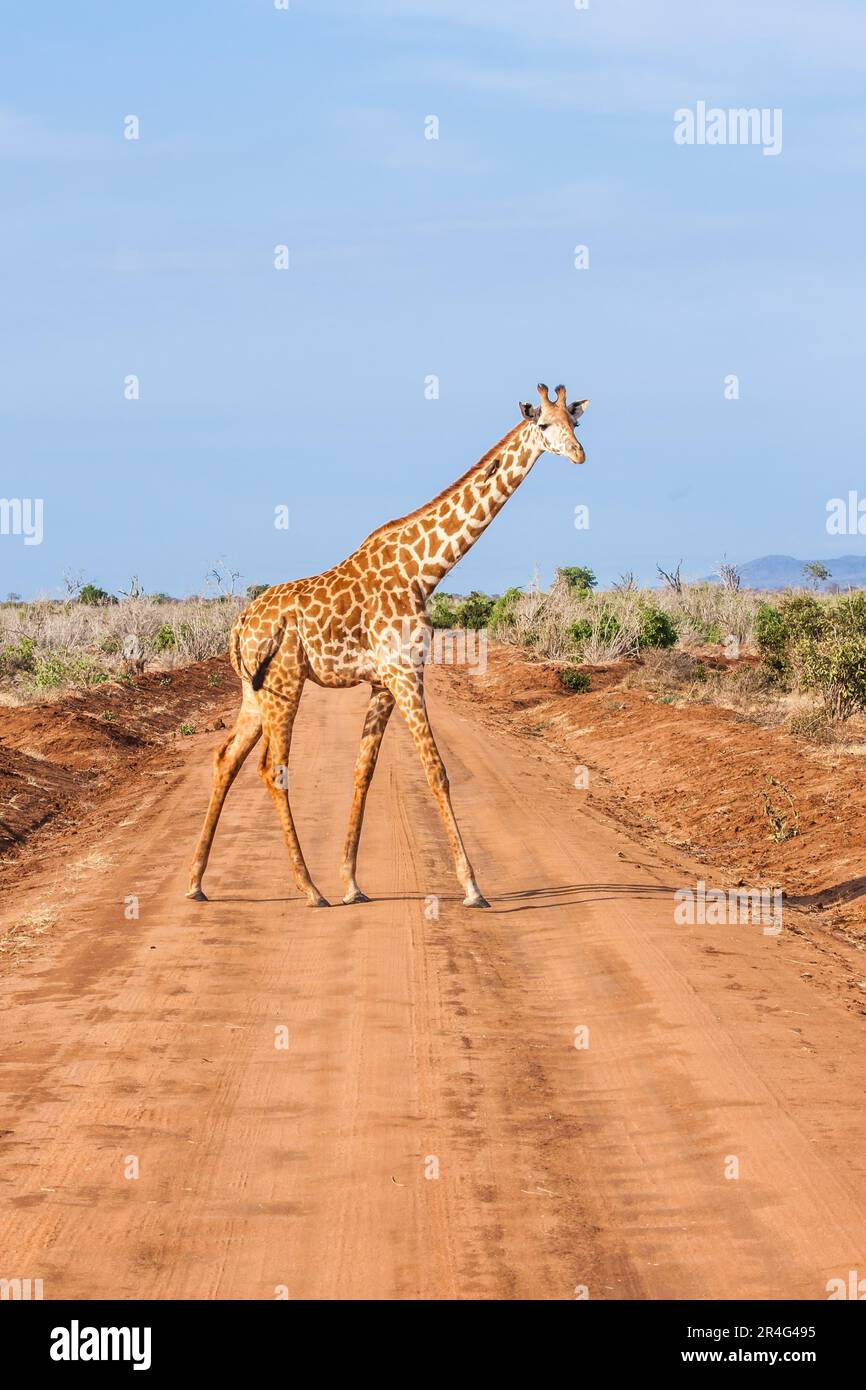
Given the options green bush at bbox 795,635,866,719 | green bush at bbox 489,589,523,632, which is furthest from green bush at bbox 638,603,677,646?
green bush at bbox 795,635,866,719

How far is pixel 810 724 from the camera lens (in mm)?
22281

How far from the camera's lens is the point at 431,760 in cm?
1211

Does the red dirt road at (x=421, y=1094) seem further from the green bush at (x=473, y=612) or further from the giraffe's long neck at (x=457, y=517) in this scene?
the green bush at (x=473, y=612)

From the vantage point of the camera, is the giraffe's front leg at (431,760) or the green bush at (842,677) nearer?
the giraffe's front leg at (431,760)

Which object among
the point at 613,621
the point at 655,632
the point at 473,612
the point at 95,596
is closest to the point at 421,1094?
the point at 655,632

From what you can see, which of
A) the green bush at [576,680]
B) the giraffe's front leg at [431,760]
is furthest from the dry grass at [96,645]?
Result: the giraffe's front leg at [431,760]

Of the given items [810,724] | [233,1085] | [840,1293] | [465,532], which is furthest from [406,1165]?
[810,724]

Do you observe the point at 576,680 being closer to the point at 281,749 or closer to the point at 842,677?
the point at 842,677

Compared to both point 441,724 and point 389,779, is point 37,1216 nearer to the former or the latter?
point 389,779

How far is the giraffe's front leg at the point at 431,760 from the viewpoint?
475 inches

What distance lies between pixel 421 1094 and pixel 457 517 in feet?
19.8

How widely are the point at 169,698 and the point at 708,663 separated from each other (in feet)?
45.6

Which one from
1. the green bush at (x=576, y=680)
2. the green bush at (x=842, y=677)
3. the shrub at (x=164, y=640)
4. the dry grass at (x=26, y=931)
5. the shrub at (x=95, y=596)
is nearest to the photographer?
the dry grass at (x=26, y=931)

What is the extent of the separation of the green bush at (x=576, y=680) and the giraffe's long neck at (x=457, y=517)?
20205mm
